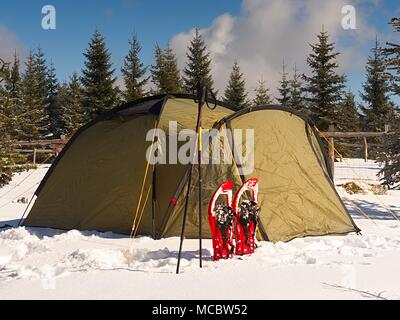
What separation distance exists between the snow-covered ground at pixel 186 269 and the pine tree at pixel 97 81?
21246 millimetres

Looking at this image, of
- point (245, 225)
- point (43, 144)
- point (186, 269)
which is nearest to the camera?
point (186, 269)

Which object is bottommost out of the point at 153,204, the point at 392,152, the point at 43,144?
the point at 153,204

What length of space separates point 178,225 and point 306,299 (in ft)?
11.8

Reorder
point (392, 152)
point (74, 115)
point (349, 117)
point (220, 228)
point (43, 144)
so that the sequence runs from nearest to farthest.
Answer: point (220, 228)
point (392, 152)
point (43, 144)
point (74, 115)
point (349, 117)

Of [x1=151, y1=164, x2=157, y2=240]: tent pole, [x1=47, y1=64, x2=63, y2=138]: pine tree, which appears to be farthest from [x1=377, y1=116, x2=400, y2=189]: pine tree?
[x1=47, y1=64, x2=63, y2=138]: pine tree

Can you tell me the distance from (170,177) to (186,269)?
2.69 metres

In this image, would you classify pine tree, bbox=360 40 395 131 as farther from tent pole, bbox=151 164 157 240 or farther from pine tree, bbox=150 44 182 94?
tent pole, bbox=151 164 157 240

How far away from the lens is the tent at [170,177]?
24.7ft

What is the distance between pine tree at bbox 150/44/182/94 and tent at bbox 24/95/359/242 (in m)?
22.2

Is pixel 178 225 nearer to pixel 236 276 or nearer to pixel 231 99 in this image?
pixel 236 276

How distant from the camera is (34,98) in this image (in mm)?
31281

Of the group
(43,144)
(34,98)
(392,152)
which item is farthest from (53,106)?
(392,152)

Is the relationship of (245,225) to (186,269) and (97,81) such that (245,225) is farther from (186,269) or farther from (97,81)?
(97,81)

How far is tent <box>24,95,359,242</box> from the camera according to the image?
7521mm
